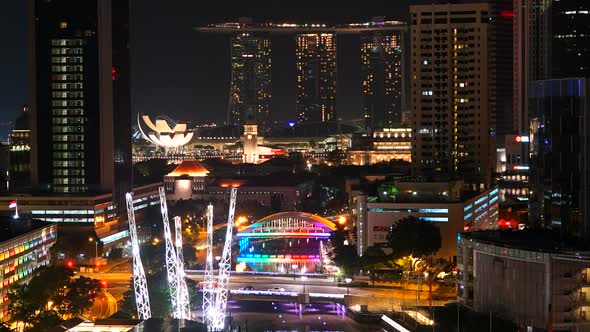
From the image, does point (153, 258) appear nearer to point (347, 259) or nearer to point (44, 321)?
point (347, 259)

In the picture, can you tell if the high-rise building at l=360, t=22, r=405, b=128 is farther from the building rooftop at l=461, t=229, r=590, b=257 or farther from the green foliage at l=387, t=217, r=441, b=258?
the building rooftop at l=461, t=229, r=590, b=257

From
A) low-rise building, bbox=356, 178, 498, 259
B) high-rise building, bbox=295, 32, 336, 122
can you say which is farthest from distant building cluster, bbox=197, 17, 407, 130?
low-rise building, bbox=356, 178, 498, 259

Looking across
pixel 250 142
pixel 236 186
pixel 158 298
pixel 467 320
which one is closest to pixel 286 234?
pixel 236 186

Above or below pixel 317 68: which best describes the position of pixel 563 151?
below

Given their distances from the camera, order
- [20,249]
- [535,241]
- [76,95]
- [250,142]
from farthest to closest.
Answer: [250,142], [76,95], [20,249], [535,241]

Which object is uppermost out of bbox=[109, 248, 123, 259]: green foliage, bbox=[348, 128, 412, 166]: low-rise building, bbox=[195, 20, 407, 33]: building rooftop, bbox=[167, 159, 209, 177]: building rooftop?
bbox=[195, 20, 407, 33]: building rooftop

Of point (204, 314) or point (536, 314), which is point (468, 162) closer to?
point (204, 314)

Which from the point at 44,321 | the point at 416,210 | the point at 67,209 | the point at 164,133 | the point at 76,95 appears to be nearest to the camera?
the point at 44,321

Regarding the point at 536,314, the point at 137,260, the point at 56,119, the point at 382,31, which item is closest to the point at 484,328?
the point at 536,314
